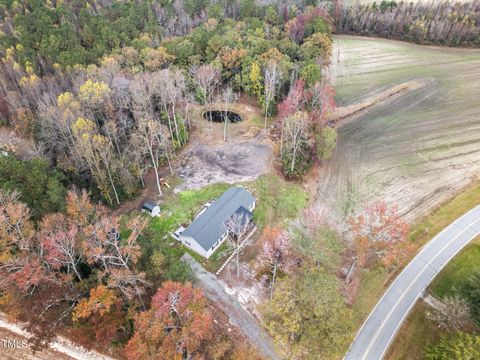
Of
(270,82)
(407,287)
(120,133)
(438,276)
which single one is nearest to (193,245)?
(120,133)

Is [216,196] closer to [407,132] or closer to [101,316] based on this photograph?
[101,316]

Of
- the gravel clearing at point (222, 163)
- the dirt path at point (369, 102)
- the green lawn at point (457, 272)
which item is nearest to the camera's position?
the green lawn at point (457, 272)

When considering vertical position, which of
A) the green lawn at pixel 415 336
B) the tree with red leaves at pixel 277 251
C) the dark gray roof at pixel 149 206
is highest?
the tree with red leaves at pixel 277 251

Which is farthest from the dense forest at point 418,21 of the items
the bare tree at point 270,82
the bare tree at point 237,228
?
the bare tree at point 237,228

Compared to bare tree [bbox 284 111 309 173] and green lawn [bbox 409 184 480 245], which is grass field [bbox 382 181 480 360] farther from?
bare tree [bbox 284 111 309 173]

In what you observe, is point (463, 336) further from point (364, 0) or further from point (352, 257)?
point (364, 0)

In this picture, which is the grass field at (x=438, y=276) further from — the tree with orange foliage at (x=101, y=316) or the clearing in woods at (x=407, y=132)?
the tree with orange foliage at (x=101, y=316)
